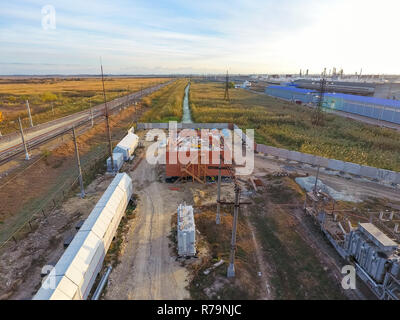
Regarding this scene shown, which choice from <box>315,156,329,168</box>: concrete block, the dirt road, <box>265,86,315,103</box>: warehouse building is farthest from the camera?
<box>265,86,315,103</box>: warehouse building

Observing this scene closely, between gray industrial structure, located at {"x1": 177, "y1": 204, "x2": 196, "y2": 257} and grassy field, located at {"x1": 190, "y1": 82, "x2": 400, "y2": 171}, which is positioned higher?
grassy field, located at {"x1": 190, "y1": 82, "x2": 400, "y2": 171}

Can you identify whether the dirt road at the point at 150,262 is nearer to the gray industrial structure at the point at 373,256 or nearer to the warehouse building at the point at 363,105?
the gray industrial structure at the point at 373,256

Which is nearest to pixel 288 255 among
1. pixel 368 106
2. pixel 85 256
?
pixel 85 256

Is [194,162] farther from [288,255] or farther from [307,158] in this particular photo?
[307,158]

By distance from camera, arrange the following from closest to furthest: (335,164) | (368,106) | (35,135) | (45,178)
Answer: (45,178) < (335,164) < (35,135) < (368,106)

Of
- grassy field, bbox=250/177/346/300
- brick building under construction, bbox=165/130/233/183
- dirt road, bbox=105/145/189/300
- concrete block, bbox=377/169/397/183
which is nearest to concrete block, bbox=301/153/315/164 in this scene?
concrete block, bbox=377/169/397/183

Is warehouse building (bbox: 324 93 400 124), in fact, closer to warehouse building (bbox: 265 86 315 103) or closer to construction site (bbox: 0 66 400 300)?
warehouse building (bbox: 265 86 315 103)

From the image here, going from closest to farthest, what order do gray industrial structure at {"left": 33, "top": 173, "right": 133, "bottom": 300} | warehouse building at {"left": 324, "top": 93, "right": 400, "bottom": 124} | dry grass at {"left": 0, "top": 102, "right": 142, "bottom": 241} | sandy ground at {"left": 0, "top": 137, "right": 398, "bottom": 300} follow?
gray industrial structure at {"left": 33, "top": 173, "right": 133, "bottom": 300}
sandy ground at {"left": 0, "top": 137, "right": 398, "bottom": 300}
dry grass at {"left": 0, "top": 102, "right": 142, "bottom": 241}
warehouse building at {"left": 324, "top": 93, "right": 400, "bottom": 124}

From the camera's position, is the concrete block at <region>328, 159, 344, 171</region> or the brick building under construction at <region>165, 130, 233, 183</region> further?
the concrete block at <region>328, 159, 344, 171</region>
